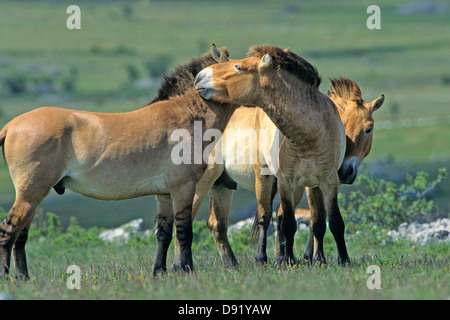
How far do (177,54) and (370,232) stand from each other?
74121mm

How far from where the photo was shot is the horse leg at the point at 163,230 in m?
9.27

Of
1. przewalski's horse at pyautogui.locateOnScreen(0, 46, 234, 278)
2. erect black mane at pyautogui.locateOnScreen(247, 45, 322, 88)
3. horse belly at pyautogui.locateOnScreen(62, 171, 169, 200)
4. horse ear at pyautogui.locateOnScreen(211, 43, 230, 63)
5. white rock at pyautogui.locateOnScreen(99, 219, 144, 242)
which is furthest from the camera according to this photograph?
white rock at pyautogui.locateOnScreen(99, 219, 144, 242)

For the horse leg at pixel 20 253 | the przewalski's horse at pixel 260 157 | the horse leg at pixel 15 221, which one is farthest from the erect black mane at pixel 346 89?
the horse leg at pixel 20 253

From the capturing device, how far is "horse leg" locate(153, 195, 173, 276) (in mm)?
9273

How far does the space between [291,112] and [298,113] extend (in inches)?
3.7

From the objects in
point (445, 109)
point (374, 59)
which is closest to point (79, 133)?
point (445, 109)

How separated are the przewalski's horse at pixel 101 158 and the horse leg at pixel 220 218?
1.76 m

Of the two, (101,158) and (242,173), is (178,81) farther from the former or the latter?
(242,173)

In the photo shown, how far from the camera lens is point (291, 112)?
30.1 ft

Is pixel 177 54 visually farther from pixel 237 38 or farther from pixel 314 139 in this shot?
pixel 314 139

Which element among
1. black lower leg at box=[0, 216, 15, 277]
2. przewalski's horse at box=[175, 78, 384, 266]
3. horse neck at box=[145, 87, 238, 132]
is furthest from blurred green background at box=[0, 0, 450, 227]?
black lower leg at box=[0, 216, 15, 277]

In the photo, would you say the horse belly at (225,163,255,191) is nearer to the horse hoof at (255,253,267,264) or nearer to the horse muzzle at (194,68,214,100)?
the horse hoof at (255,253,267,264)

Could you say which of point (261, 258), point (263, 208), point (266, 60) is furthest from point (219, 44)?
point (266, 60)

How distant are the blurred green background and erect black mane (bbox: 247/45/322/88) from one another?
3079 centimetres
